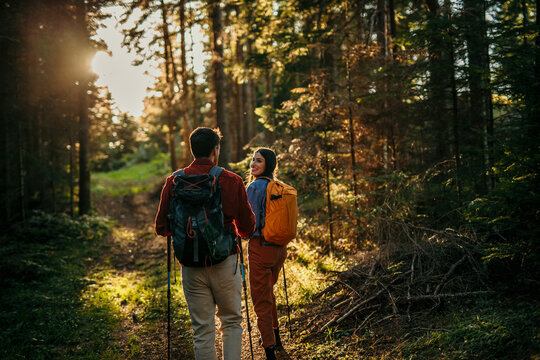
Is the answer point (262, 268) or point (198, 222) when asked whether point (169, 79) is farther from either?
point (198, 222)

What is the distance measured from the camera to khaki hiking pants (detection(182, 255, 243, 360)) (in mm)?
3316

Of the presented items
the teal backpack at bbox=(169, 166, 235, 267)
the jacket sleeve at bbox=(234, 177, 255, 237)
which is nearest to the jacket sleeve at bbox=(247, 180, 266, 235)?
the jacket sleeve at bbox=(234, 177, 255, 237)

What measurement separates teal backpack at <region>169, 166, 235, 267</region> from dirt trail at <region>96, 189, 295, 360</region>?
2.13 m

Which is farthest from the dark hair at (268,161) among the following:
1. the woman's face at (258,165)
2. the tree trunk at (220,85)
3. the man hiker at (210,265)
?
the tree trunk at (220,85)

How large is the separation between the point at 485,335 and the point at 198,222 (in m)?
3.02

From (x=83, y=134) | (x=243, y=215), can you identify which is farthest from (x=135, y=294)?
(x=83, y=134)

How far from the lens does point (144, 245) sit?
43.8ft

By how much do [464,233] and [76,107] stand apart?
63.0ft

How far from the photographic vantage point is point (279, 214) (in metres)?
4.24

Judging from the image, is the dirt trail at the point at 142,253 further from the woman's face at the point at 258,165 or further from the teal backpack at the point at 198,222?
the woman's face at the point at 258,165

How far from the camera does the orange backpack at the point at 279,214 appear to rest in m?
4.20

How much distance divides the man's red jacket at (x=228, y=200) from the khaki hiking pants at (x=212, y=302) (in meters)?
0.37

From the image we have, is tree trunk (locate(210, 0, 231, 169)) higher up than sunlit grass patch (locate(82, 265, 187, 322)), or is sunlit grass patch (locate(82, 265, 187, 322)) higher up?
tree trunk (locate(210, 0, 231, 169))

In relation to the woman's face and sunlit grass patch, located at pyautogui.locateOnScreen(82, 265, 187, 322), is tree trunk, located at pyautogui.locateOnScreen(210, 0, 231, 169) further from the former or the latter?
the woman's face
